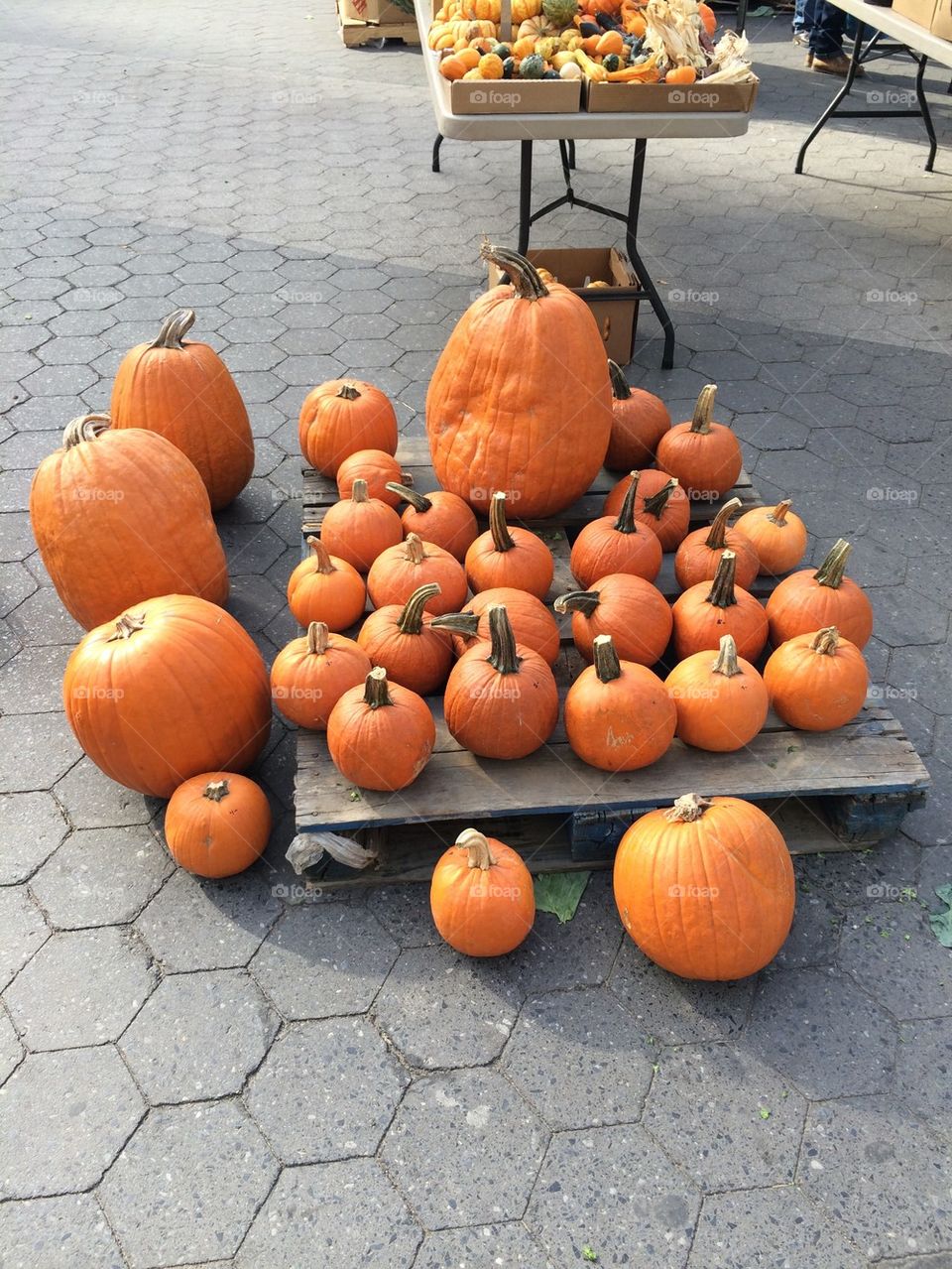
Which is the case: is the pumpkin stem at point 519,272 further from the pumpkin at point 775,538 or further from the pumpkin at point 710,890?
the pumpkin at point 710,890

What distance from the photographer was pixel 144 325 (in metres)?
5.35

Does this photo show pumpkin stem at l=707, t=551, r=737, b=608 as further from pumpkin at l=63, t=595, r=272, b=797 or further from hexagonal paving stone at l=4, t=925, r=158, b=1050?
hexagonal paving stone at l=4, t=925, r=158, b=1050

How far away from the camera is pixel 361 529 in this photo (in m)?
3.12

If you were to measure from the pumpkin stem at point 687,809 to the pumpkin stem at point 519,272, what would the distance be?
1.72 meters

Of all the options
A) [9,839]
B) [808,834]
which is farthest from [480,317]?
[9,839]

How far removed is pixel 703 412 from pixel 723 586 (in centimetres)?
91

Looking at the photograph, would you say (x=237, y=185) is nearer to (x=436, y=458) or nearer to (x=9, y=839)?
(x=436, y=458)

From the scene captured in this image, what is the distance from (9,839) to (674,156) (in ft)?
24.2

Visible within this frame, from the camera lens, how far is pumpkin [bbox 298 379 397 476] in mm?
3566

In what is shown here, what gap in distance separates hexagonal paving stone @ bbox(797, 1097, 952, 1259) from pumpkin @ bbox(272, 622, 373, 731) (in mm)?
1588

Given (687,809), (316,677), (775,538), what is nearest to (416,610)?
(316,677)

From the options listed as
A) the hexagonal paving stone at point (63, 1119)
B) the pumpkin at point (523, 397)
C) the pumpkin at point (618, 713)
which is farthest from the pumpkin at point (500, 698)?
the hexagonal paving stone at point (63, 1119)

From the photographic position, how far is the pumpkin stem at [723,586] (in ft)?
8.82

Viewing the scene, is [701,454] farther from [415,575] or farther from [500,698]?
[500,698]
